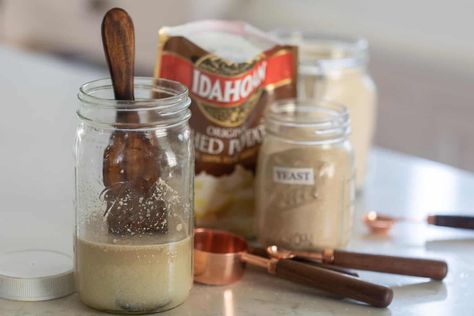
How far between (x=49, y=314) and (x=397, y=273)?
0.38 m

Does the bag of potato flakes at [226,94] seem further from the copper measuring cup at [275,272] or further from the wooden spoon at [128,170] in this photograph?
the wooden spoon at [128,170]

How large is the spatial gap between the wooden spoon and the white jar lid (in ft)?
0.33

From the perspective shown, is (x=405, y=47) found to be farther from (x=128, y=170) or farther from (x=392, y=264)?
(x=128, y=170)

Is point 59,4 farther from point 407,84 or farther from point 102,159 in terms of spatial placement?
point 102,159

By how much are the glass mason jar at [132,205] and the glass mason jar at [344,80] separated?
0.38 meters

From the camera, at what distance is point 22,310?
0.93 meters

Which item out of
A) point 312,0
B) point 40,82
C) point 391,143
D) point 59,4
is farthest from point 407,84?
point 59,4

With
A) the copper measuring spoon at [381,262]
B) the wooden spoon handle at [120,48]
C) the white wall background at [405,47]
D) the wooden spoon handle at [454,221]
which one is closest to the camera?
the wooden spoon handle at [120,48]

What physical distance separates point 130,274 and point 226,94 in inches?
11.5

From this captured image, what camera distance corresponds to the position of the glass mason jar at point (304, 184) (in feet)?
3.51

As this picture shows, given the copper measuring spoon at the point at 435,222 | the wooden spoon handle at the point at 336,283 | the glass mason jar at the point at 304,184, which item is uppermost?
the glass mason jar at the point at 304,184

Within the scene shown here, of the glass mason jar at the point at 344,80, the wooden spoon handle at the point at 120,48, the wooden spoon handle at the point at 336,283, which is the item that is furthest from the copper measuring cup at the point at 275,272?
the glass mason jar at the point at 344,80

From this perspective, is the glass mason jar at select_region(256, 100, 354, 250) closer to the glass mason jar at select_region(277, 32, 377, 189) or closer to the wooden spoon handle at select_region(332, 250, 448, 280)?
the wooden spoon handle at select_region(332, 250, 448, 280)

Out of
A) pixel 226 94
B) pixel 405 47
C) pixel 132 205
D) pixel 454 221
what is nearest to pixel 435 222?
pixel 454 221
